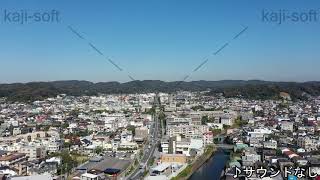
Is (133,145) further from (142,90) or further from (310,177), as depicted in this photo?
(142,90)

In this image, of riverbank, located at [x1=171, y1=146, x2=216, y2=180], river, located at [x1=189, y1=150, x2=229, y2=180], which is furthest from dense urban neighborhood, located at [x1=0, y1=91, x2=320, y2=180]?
river, located at [x1=189, y1=150, x2=229, y2=180]

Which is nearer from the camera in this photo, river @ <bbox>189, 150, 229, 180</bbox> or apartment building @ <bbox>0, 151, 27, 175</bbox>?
apartment building @ <bbox>0, 151, 27, 175</bbox>

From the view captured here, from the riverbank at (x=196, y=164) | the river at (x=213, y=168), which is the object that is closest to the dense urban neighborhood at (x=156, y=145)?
the riverbank at (x=196, y=164)

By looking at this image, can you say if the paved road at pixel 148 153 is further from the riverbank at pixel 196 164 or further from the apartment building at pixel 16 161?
the apartment building at pixel 16 161

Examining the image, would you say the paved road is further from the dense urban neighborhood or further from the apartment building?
the apartment building

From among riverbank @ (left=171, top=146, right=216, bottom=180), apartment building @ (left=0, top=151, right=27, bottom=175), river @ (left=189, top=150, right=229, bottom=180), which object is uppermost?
apartment building @ (left=0, top=151, right=27, bottom=175)

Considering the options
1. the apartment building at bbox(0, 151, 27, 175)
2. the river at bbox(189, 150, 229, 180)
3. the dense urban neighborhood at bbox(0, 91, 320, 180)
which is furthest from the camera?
the river at bbox(189, 150, 229, 180)

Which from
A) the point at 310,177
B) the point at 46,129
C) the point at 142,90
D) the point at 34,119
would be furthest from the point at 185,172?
the point at 142,90
